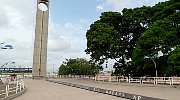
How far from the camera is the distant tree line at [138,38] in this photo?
3972 centimetres

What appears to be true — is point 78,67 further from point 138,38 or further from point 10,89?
point 10,89

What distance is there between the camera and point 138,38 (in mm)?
52906

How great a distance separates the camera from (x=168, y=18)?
40656 millimetres

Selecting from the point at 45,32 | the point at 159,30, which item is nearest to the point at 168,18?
the point at 159,30

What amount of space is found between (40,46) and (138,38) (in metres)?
33.9

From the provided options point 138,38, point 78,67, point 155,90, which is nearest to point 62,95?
point 155,90

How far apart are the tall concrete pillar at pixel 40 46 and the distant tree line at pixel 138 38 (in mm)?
24504

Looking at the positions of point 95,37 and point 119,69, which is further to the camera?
point 119,69

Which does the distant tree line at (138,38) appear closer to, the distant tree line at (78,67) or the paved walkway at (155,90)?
the paved walkway at (155,90)

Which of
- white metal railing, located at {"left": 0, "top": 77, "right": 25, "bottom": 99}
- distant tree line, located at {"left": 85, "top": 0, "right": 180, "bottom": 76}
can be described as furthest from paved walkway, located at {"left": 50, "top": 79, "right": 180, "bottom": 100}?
white metal railing, located at {"left": 0, "top": 77, "right": 25, "bottom": 99}

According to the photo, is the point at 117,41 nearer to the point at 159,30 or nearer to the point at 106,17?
the point at 106,17

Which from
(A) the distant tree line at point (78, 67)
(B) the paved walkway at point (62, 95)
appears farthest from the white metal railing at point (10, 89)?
(A) the distant tree line at point (78, 67)

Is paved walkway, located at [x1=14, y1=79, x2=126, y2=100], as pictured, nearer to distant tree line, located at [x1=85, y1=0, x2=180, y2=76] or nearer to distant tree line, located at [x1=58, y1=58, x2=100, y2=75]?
distant tree line, located at [x1=85, y1=0, x2=180, y2=76]

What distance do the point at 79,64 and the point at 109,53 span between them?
65.8m
